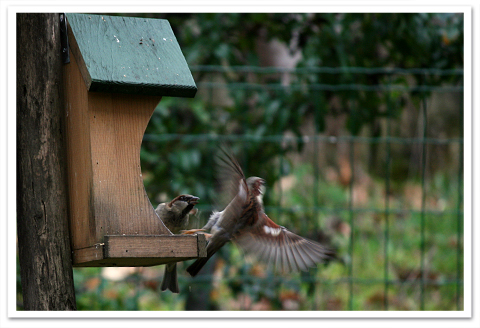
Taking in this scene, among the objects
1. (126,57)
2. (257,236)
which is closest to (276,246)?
(257,236)

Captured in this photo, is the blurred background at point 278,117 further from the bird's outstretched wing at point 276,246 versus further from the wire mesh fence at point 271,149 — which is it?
the bird's outstretched wing at point 276,246

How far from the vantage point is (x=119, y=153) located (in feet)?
7.32

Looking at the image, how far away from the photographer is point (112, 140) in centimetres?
223

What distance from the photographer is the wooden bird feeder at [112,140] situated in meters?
2.12

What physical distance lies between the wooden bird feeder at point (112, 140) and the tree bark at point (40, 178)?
6cm

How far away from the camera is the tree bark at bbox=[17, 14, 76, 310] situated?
214 centimetres

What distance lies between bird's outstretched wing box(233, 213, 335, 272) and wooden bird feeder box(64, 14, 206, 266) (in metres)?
1.02

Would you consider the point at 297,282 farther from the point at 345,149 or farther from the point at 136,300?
the point at 345,149

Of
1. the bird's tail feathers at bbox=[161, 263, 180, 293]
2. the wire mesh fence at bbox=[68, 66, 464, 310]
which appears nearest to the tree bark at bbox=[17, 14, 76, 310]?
the bird's tail feathers at bbox=[161, 263, 180, 293]

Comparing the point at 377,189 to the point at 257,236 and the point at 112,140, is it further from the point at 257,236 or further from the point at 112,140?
the point at 112,140

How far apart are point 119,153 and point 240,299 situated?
2806mm

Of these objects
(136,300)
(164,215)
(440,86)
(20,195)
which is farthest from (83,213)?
(440,86)

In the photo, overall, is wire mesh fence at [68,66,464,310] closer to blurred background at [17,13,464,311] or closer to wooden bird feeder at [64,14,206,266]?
blurred background at [17,13,464,311]
